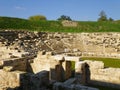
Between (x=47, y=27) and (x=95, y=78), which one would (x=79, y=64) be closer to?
(x=95, y=78)

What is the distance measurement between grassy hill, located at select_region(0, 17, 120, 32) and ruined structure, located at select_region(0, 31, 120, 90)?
17.4 feet

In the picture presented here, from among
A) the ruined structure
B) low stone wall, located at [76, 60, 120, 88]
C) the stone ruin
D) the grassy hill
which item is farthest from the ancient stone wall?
low stone wall, located at [76, 60, 120, 88]

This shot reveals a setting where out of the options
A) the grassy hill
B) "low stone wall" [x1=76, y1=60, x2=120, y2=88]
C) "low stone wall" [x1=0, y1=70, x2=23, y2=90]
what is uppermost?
the grassy hill

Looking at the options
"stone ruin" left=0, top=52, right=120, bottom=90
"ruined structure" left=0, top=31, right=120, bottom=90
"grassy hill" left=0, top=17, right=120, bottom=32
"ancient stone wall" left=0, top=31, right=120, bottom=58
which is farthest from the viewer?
"grassy hill" left=0, top=17, right=120, bottom=32

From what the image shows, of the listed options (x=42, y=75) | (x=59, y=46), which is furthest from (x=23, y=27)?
(x=42, y=75)

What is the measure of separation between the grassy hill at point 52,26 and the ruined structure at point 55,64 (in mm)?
5297

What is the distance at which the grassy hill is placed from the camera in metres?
41.1

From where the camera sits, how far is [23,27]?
41.6m

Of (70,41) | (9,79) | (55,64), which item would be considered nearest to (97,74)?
(55,64)

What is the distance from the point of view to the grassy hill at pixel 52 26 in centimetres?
4109

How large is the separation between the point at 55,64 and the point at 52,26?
28319mm

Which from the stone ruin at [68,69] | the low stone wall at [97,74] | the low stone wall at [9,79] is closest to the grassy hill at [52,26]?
the stone ruin at [68,69]

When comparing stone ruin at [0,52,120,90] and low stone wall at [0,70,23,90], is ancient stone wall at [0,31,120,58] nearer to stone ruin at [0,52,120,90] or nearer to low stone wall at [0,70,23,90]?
stone ruin at [0,52,120,90]

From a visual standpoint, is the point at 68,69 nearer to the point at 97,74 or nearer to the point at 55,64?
the point at 55,64
